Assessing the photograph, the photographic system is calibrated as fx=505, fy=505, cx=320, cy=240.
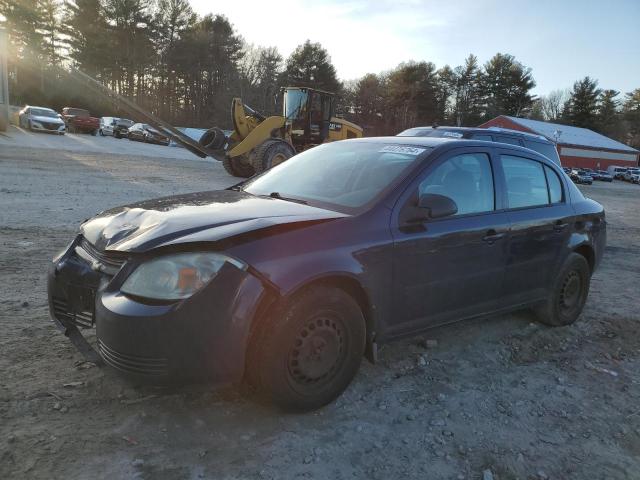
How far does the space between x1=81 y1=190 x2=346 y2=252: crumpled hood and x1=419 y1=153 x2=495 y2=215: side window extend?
91 cm

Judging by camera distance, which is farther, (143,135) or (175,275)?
(143,135)

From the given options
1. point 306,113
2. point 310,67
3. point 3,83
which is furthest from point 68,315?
point 310,67

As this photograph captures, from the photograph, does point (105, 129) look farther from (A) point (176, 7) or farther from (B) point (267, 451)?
(B) point (267, 451)

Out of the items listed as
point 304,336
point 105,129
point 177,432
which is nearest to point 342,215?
point 304,336

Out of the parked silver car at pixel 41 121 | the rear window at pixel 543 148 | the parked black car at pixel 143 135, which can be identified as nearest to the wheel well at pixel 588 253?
the rear window at pixel 543 148

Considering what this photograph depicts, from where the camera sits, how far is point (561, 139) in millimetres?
56406

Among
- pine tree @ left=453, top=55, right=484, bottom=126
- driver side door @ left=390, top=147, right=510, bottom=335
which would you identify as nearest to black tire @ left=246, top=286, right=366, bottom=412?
driver side door @ left=390, top=147, right=510, bottom=335

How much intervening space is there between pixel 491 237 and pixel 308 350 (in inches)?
69.2

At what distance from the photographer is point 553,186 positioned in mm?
4641

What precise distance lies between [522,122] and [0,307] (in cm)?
6124

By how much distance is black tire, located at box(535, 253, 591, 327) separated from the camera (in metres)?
4.59

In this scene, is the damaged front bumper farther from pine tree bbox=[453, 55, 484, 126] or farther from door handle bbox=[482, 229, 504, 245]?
pine tree bbox=[453, 55, 484, 126]

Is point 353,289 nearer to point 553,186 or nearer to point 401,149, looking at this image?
point 401,149

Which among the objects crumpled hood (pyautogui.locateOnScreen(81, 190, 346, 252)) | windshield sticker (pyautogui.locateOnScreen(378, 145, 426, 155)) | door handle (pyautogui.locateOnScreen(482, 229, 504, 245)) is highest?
windshield sticker (pyautogui.locateOnScreen(378, 145, 426, 155))
